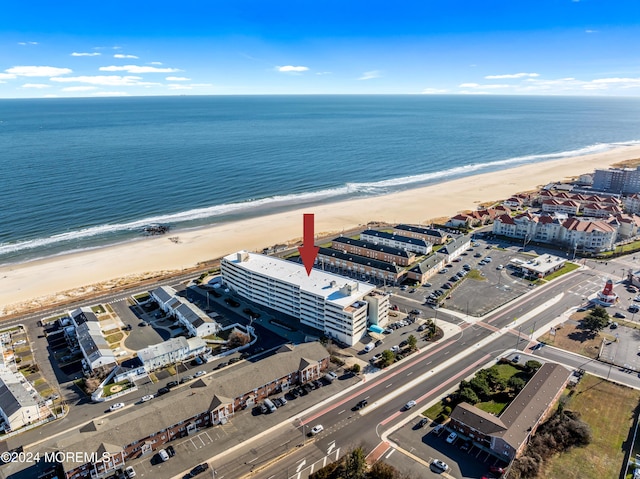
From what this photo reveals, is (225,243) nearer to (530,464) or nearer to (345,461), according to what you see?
(345,461)

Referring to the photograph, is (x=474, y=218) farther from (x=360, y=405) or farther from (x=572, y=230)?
(x=360, y=405)

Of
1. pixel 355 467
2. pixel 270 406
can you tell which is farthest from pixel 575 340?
pixel 270 406

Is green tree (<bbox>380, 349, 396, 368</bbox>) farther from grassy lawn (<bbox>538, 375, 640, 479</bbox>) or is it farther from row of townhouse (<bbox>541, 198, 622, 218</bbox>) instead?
row of townhouse (<bbox>541, 198, 622, 218</bbox>)

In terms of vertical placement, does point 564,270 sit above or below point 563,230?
below

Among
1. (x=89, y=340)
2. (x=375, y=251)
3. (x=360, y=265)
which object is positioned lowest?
(x=89, y=340)

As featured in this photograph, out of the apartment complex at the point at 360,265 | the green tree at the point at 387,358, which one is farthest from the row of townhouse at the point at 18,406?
the apartment complex at the point at 360,265

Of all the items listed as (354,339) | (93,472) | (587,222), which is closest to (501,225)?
(587,222)

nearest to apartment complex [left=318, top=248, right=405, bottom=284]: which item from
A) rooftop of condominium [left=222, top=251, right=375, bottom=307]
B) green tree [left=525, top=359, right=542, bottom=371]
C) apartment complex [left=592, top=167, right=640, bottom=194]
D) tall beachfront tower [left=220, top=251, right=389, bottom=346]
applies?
tall beachfront tower [left=220, top=251, right=389, bottom=346]
